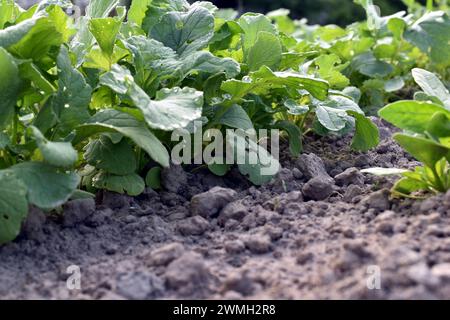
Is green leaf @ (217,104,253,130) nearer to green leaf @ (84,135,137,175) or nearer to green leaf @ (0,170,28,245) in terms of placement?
green leaf @ (84,135,137,175)

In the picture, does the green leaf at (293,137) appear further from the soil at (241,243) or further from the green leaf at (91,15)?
the green leaf at (91,15)

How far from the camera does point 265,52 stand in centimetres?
251

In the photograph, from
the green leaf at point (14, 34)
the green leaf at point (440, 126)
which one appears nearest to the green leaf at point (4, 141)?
the green leaf at point (14, 34)

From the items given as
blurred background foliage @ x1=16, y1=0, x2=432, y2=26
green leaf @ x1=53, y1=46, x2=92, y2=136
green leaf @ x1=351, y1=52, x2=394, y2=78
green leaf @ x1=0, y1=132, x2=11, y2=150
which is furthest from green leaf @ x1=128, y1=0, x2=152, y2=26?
blurred background foliage @ x1=16, y1=0, x2=432, y2=26

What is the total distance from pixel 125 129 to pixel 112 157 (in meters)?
0.24

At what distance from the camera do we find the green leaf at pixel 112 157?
7.18ft

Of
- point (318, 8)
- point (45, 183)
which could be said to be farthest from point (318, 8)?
point (45, 183)

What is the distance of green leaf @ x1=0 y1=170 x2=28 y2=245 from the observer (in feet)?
5.91

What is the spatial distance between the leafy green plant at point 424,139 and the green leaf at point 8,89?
1.07 metres

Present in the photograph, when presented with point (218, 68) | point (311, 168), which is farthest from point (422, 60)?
point (218, 68)

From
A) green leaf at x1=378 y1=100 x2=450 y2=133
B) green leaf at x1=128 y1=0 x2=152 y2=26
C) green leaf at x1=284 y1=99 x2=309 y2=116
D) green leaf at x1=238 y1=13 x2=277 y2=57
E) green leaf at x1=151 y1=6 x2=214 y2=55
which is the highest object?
green leaf at x1=128 y1=0 x2=152 y2=26

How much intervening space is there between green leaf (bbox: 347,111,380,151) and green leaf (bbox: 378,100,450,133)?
0.62 m

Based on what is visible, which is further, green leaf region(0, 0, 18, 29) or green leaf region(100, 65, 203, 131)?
green leaf region(0, 0, 18, 29)
